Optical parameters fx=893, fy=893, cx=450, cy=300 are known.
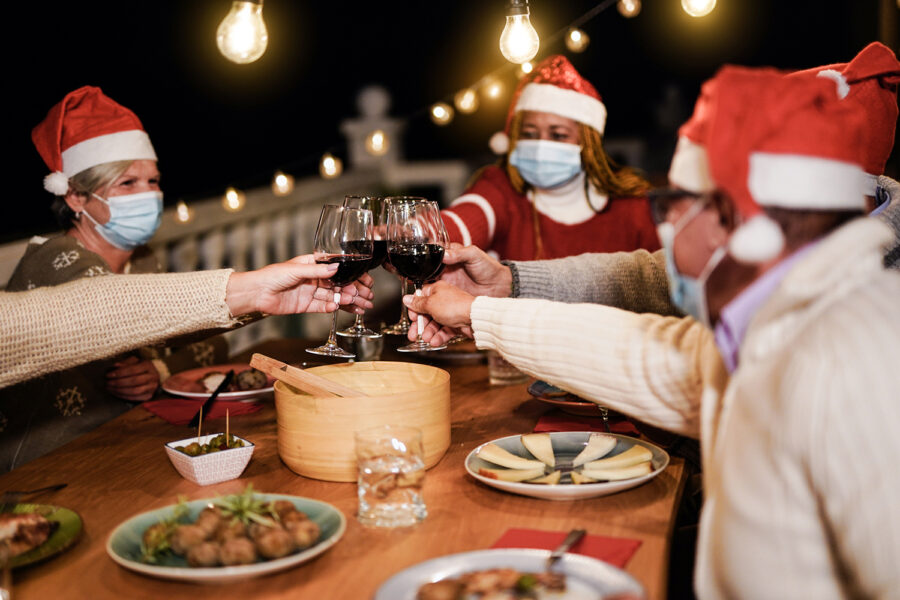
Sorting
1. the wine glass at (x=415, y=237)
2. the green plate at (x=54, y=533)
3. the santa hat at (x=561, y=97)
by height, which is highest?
the santa hat at (x=561, y=97)

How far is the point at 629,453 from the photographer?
1.50 m

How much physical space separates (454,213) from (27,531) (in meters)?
2.06

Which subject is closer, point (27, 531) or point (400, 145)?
point (27, 531)

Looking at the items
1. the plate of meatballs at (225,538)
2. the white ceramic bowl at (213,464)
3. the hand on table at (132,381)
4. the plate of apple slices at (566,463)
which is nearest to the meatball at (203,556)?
the plate of meatballs at (225,538)

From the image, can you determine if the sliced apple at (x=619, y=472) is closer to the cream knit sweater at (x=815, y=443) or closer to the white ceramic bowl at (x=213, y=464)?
the cream knit sweater at (x=815, y=443)

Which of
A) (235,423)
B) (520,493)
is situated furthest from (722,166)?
(235,423)

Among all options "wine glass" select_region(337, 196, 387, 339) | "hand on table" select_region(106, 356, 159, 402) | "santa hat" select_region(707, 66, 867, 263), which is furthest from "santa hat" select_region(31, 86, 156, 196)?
"santa hat" select_region(707, 66, 867, 263)

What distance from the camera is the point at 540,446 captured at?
5.14 feet

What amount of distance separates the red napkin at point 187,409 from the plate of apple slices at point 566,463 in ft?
2.10

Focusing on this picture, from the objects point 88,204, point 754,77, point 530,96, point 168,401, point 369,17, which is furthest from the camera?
point 369,17

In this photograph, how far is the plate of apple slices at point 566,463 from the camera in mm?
1381

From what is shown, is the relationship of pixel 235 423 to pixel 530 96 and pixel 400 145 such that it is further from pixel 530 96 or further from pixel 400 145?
pixel 400 145

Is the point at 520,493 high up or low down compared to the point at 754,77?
down

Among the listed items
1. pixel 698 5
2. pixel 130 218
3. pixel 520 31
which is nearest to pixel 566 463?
pixel 520 31
